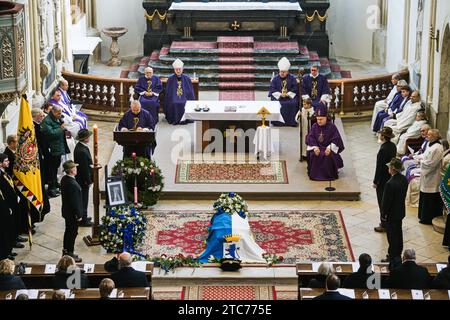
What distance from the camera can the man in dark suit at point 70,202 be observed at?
1444 centimetres

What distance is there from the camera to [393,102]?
2038 cm

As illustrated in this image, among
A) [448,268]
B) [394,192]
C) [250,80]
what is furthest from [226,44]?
[448,268]

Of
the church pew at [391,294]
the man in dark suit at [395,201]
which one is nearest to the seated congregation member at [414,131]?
the man in dark suit at [395,201]

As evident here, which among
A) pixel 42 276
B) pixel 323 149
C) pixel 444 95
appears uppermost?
pixel 444 95

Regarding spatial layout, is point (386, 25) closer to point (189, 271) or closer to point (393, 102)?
point (393, 102)

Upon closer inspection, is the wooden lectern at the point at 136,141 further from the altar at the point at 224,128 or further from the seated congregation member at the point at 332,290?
the seated congregation member at the point at 332,290

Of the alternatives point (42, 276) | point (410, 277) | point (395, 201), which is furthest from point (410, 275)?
point (42, 276)

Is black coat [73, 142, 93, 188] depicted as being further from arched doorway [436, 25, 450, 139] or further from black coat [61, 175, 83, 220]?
arched doorway [436, 25, 450, 139]

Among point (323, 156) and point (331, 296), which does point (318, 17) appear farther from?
point (331, 296)

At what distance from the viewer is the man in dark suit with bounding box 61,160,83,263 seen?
14438 millimetres

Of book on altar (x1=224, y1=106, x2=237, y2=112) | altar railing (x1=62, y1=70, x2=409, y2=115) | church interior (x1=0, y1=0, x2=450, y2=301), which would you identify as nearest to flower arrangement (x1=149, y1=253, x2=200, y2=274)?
church interior (x1=0, y1=0, x2=450, y2=301)

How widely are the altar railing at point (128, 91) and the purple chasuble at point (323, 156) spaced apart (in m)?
4.09

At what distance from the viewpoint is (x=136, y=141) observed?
17.0 meters

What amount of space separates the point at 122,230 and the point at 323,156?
4304 millimetres
